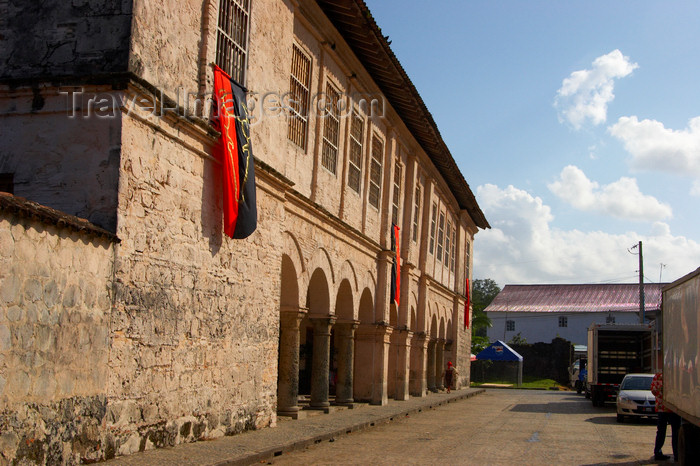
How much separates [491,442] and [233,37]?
8.13 m

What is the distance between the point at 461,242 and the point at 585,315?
1410 inches

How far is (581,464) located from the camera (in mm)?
11555

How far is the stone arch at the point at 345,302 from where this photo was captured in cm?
1991

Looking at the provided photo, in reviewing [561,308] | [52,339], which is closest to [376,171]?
[52,339]

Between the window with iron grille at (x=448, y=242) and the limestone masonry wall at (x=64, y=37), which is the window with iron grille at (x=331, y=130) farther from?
the window with iron grille at (x=448, y=242)

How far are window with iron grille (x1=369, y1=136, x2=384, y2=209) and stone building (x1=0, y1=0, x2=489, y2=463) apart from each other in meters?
3.53

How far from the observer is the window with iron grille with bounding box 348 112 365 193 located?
65.3ft

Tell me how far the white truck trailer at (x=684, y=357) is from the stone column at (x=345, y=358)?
9.69m

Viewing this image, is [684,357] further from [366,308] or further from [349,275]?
[366,308]

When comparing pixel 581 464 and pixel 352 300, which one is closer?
pixel 581 464

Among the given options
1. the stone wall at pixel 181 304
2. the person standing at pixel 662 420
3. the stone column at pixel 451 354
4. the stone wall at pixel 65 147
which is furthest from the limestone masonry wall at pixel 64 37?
the stone column at pixel 451 354

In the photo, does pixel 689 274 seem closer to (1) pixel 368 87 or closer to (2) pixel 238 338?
(2) pixel 238 338

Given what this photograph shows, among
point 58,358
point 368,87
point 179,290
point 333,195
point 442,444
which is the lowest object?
point 442,444

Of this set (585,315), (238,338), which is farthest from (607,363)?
(585,315)
